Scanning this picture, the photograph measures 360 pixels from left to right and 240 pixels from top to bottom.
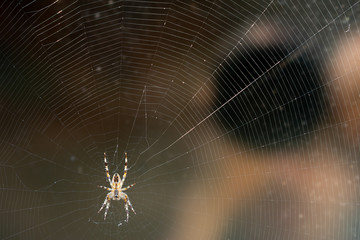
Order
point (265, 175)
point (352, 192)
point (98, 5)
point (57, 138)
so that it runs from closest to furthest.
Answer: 1. point (352, 192)
2. point (98, 5)
3. point (265, 175)
4. point (57, 138)

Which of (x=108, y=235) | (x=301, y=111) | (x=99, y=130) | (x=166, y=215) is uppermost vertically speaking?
(x=301, y=111)

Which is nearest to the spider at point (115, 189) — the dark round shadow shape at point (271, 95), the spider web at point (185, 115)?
the spider web at point (185, 115)

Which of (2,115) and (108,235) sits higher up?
(2,115)

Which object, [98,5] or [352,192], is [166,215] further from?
[98,5]

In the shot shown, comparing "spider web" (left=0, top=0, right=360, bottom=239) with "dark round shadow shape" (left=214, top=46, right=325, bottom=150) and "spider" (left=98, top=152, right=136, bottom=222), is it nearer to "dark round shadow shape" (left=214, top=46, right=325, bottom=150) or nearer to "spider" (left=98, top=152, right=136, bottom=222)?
"dark round shadow shape" (left=214, top=46, right=325, bottom=150)

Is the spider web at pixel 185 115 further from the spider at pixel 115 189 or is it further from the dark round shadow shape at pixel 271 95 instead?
the spider at pixel 115 189

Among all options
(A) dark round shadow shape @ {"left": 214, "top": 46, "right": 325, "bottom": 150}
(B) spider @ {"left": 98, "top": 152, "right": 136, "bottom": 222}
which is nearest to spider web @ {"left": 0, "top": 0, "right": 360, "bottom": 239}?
(A) dark round shadow shape @ {"left": 214, "top": 46, "right": 325, "bottom": 150}

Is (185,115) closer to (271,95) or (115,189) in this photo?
(271,95)

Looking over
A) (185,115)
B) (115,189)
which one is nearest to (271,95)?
(185,115)

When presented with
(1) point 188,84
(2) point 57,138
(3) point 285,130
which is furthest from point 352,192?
(2) point 57,138
